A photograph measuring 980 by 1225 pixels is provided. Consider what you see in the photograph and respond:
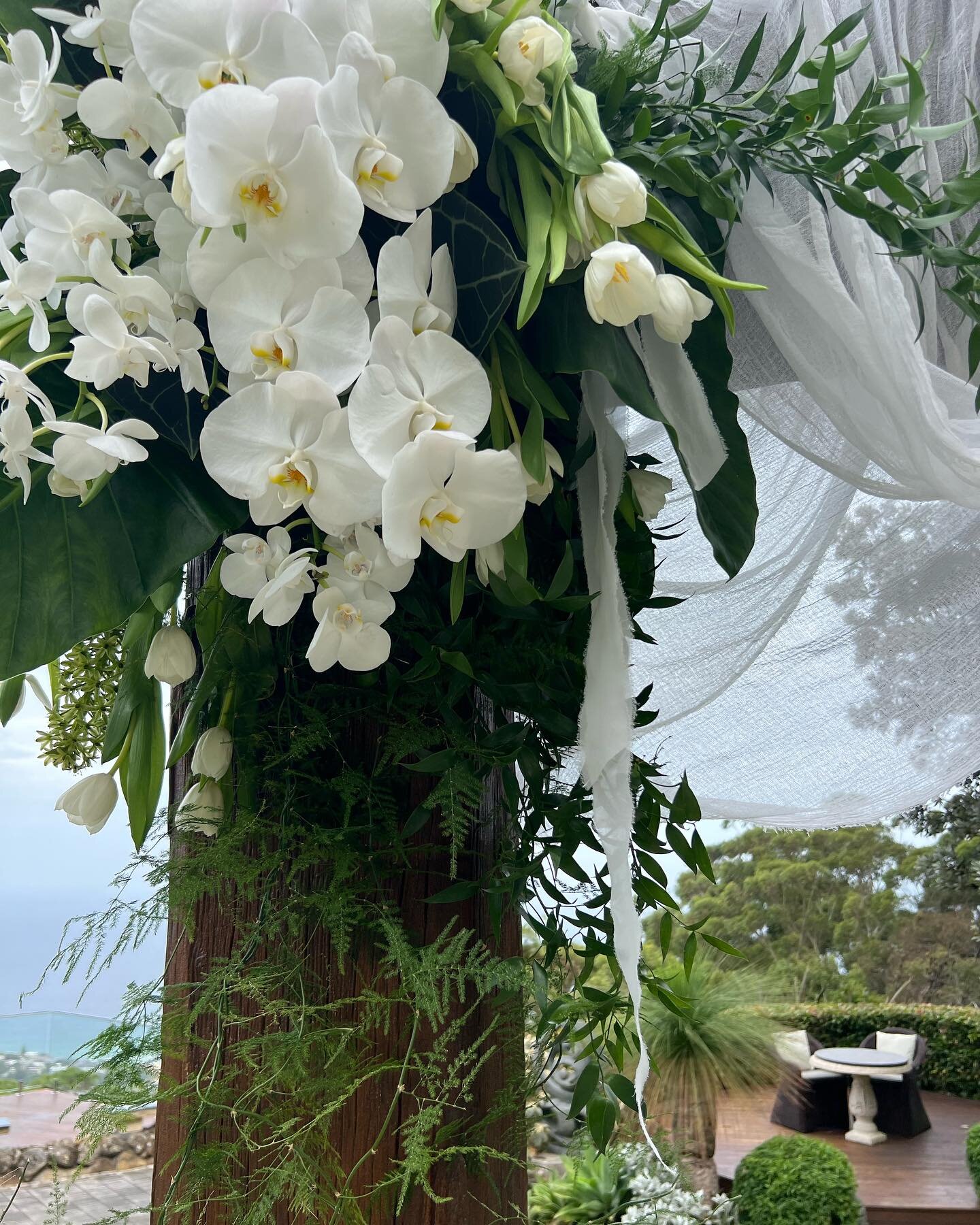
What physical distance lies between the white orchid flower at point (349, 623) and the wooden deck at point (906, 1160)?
248 inches

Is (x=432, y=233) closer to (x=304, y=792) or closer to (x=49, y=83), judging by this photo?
(x=49, y=83)

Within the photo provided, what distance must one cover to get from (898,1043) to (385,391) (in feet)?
27.1

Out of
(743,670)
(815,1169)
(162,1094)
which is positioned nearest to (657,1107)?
(815,1169)

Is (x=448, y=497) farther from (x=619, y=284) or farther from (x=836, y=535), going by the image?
(x=836, y=535)

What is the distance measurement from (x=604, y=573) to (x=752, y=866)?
1237 cm

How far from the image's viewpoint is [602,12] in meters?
0.54

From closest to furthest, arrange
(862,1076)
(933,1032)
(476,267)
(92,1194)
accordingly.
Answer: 1. (476,267)
2. (92,1194)
3. (862,1076)
4. (933,1032)

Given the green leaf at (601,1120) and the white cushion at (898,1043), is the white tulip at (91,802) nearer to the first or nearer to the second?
the green leaf at (601,1120)

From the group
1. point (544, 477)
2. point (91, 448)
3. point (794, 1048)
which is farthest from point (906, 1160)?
point (91, 448)

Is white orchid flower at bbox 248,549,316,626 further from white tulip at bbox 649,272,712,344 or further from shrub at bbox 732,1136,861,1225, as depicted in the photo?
shrub at bbox 732,1136,861,1225

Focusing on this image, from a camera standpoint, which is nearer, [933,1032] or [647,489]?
[647,489]

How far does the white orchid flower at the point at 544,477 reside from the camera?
17.1 inches

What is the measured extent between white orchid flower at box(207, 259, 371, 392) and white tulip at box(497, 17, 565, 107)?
11cm

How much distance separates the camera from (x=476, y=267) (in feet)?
1.41
